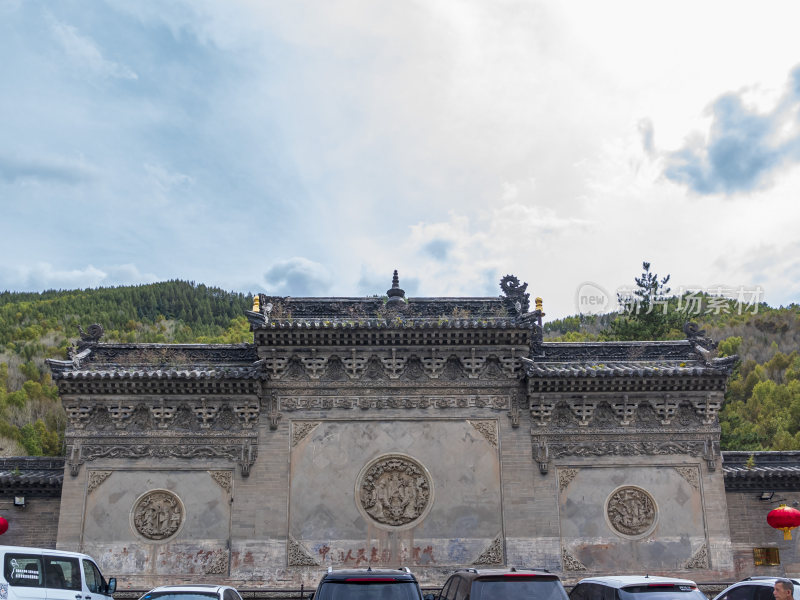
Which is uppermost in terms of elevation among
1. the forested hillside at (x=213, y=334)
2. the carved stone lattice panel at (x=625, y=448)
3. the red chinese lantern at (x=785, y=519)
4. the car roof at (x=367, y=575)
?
the forested hillside at (x=213, y=334)

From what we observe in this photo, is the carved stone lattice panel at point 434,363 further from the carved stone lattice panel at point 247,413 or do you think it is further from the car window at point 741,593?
the car window at point 741,593

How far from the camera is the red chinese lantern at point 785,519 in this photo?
52.9 feet

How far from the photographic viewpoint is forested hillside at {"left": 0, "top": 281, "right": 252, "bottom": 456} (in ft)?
172

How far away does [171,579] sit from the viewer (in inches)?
618

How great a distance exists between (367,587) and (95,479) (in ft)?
34.0

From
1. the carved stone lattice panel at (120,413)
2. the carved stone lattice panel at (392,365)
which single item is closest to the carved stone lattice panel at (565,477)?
the carved stone lattice panel at (392,365)

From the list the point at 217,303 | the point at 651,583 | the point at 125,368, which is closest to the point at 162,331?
the point at 217,303

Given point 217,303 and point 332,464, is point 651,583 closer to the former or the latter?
point 332,464

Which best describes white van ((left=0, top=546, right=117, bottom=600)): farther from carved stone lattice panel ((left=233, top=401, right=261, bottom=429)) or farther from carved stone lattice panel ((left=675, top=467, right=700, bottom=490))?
carved stone lattice panel ((left=675, top=467, right=700, bottom=490))

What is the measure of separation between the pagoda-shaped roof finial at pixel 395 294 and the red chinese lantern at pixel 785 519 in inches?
401

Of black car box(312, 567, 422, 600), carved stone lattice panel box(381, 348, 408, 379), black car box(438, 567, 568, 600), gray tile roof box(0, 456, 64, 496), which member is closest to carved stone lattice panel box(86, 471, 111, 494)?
gray tile roof box(0, 456, 64, 496)

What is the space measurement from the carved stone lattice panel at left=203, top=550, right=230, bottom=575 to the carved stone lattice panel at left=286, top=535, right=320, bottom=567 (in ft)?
4.60

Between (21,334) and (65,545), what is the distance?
69.1m

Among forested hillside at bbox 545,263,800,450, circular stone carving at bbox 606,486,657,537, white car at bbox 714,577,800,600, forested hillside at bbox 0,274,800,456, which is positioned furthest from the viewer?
forested hillside at bbox 0,274,800,456
